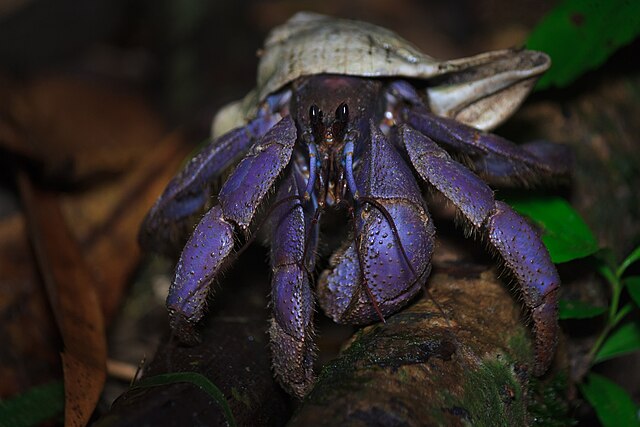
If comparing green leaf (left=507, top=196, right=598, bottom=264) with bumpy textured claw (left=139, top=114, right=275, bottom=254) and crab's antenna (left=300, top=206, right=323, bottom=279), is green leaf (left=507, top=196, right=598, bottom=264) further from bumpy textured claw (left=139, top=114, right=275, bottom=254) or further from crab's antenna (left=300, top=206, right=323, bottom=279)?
bumpy textured claw (left=139, top=114, right=275, bottom=254)

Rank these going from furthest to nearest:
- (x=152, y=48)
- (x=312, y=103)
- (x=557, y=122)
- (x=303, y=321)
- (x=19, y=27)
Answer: (x=152, y=48) < (x=19, y=27) < (x=557, y=122) < (x=312, y=103) < (x=303, y=321)


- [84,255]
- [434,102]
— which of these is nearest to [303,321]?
[434,102]

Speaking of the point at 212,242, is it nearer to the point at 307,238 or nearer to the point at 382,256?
the point at 307,238

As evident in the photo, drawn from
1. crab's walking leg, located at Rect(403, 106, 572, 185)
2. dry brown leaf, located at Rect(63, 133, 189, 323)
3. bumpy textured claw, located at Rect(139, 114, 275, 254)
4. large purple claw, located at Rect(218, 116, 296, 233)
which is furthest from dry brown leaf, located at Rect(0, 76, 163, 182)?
crab's walking leg, located at Rect(403, 106, 572, 185)

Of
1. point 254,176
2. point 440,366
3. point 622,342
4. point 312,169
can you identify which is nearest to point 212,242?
point 254,176

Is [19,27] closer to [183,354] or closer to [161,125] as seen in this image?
[161,125]
